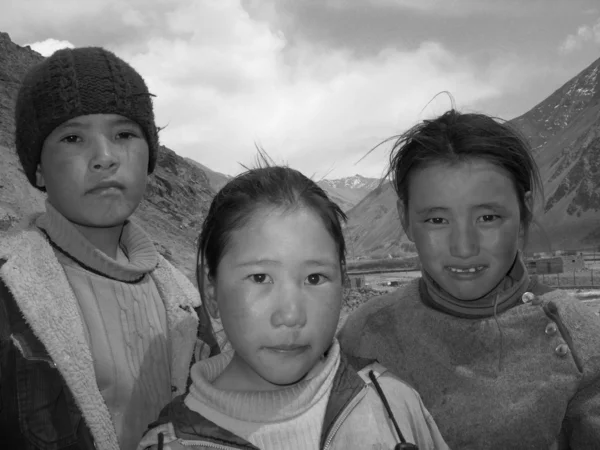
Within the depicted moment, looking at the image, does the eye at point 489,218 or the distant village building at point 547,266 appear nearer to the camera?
the eye at point 489,218

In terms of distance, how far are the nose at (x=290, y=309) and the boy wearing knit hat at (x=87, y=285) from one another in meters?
0.75

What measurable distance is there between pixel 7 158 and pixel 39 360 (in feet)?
73.0

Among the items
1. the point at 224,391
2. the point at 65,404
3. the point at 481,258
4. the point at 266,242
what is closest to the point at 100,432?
the point at 65,404

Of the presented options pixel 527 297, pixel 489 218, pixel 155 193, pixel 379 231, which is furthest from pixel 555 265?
pixel 379 231

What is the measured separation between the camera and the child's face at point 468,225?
82.0 inches

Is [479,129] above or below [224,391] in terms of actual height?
above

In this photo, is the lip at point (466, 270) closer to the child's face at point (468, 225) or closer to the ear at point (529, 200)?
the child's face at point (468, 225)

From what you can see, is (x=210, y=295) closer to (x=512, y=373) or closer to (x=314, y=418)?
(x=314, y=418)

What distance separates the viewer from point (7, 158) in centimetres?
2123

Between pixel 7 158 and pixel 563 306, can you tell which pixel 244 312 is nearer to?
pixel 563 306

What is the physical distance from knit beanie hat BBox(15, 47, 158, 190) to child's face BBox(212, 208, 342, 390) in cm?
93

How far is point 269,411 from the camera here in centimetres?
160

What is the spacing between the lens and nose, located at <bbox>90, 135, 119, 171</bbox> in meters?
2.08

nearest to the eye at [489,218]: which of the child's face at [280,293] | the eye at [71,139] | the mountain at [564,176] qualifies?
the child's face at [280,293]
